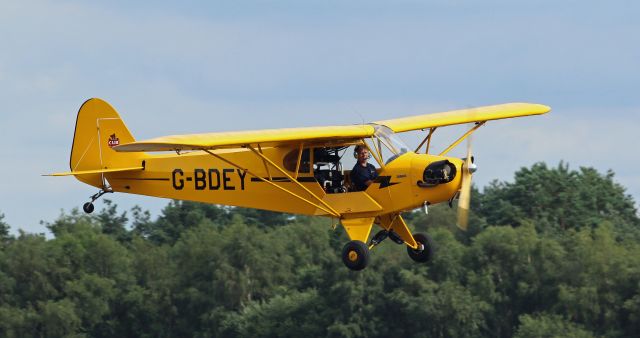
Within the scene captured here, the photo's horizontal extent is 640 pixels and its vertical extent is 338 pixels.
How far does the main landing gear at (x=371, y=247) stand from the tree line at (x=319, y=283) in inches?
1239

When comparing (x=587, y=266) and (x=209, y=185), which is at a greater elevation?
(x=209, y=185)

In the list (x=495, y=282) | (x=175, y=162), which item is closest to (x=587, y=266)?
(x=495, y=282)

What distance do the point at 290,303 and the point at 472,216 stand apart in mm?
18207

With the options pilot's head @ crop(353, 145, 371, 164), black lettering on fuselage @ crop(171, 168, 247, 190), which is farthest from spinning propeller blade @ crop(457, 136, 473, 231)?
black lettering on fuselage @ crop(171, 168, 247, 190)

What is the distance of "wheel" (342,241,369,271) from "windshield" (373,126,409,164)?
5.34ft

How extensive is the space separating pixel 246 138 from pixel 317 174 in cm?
180

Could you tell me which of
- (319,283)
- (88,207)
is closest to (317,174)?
(88,207)

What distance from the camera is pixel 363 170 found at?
95.9 feet

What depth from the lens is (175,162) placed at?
105ft

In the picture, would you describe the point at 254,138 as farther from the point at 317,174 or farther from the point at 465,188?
the point at 465,188

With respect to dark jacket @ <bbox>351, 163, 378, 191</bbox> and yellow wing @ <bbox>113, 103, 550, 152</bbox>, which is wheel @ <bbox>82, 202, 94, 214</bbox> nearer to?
yellow wing @ <bbox>113, 103, 550, 152</bbox>

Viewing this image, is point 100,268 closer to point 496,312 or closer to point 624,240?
point 496,312

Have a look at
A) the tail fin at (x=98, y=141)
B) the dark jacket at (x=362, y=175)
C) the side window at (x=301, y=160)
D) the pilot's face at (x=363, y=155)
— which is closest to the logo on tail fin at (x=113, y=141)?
the tail fin at (x=98, y=141)

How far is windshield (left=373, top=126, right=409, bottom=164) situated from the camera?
2925 centimetres
